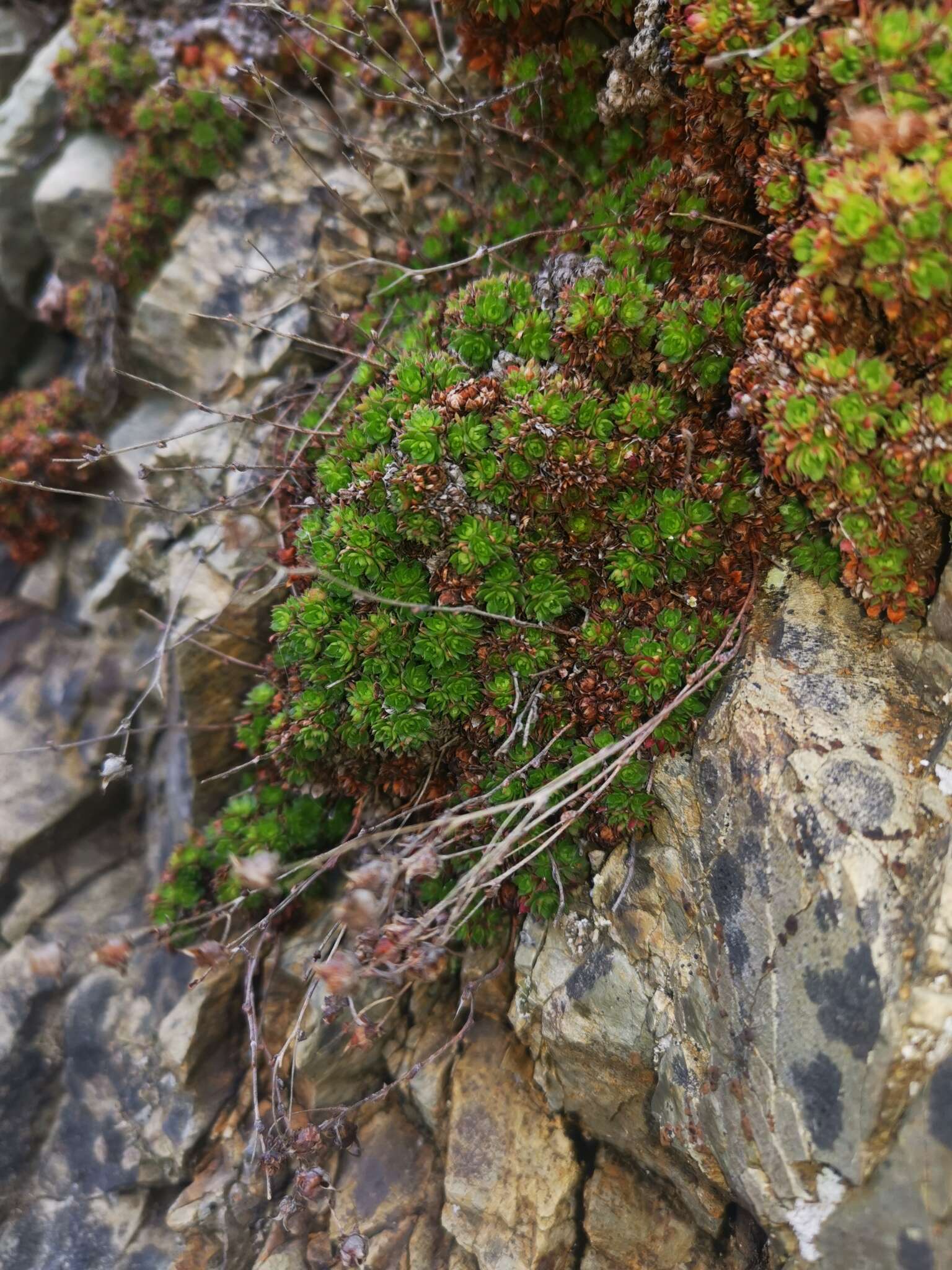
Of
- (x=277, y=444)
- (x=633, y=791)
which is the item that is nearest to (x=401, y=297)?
(x=277, y=444)

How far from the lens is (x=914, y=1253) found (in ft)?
9.29

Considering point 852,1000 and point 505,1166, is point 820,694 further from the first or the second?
point 505,1166

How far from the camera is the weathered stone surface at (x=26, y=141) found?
661 cm

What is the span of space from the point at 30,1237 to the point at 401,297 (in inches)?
243

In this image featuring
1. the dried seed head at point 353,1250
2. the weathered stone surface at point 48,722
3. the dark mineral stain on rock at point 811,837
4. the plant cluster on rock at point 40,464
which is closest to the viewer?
the dark mineral stain on rock at point 811,837

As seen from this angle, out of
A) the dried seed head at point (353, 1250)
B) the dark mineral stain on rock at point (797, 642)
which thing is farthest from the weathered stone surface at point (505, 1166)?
the dark mineral stain on rock at point (797, 642)

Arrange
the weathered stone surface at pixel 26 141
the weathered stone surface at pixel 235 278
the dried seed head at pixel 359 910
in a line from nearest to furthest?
the dried seed head at pixel 359 910 < the weathered stone surface at pixel 235 278 < the weathered stone surface at pixel 26 141

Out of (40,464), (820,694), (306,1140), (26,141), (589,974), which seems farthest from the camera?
(26,141)

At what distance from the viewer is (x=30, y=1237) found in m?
4.80

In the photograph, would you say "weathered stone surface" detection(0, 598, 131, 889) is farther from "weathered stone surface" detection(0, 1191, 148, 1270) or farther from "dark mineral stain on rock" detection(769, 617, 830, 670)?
"dark mineral stain on rock" detection(769, 617, 830, 670)

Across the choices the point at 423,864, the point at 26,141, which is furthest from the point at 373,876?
the point at 26,141

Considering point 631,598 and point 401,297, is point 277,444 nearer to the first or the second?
point 401,297

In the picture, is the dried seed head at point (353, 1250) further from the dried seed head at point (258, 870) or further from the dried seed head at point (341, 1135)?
the dried seed head at point (258, 870)

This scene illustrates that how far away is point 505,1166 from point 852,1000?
2111mm
